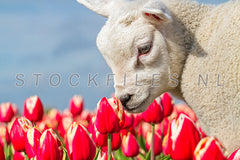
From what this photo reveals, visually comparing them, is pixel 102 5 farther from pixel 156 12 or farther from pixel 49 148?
pixel 49 148

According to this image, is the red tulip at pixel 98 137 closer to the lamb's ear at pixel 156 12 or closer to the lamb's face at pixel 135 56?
the lamb's face at pixel 135 56

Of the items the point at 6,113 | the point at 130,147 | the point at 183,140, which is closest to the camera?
the point at 183,140

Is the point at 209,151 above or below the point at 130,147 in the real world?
above

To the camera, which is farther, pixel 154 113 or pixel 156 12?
pixel 154 113

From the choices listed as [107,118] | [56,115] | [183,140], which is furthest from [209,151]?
[56,115]

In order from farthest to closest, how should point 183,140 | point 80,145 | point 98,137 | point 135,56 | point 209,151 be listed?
point 135,56 → point 98,137 → point 80,145 → point 183,140 → point 209,151

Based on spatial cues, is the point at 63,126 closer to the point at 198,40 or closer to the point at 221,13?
the point at 198,40

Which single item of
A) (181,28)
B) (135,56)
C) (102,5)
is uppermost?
(102,5)

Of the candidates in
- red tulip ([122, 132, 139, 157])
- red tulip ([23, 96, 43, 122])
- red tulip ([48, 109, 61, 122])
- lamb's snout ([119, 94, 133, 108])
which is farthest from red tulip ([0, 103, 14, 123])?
lamb's snout ([119, 94, 133, 108])

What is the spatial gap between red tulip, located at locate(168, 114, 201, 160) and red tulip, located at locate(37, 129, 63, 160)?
47 centimetres

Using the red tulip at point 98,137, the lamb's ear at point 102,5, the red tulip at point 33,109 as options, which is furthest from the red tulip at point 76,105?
the red tulip at point 98,137

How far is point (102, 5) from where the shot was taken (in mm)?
2520

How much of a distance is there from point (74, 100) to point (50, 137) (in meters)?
2.53

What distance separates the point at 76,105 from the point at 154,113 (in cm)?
162
